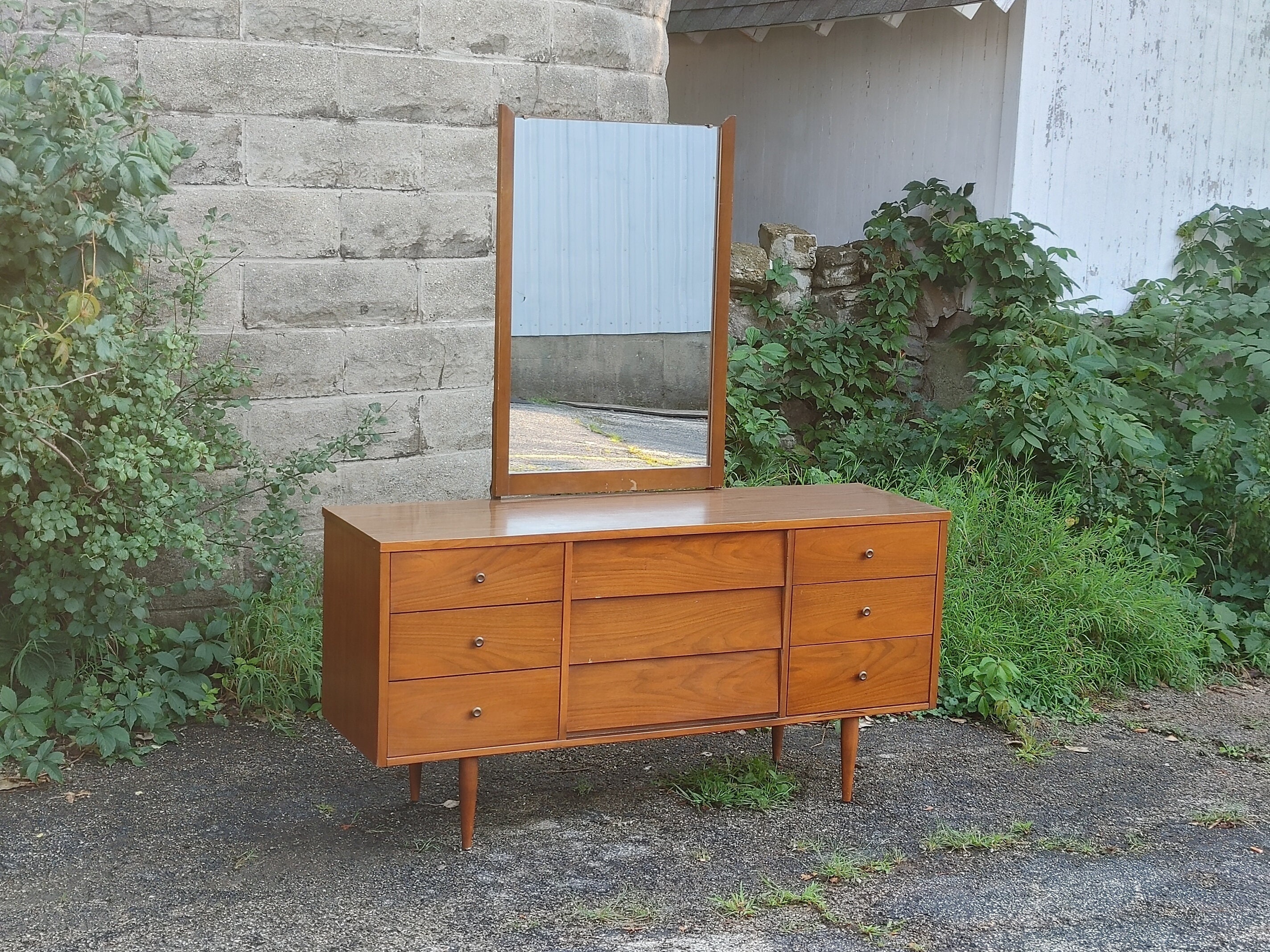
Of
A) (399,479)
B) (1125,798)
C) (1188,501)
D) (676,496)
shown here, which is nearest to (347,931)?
(676,496)

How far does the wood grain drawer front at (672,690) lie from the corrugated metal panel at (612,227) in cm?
115

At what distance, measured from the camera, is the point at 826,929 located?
145 inches

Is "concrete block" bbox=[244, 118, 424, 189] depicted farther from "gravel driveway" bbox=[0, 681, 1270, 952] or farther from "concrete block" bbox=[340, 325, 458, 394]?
"gravel driveway" bbox=[0, 681, 1270, 952]

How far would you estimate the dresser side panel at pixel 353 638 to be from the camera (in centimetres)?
378

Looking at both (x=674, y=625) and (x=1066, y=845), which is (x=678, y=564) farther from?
(x=1066, y=845)

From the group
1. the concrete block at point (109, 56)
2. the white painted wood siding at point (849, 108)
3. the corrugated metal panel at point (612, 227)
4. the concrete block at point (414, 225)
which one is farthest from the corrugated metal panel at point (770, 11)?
the concrete block at point (109, 56)

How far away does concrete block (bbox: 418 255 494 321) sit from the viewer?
5492mm

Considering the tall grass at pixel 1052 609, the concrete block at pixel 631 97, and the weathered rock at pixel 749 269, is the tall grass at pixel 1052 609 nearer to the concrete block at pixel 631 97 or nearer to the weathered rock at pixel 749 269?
the weathered rock at pixel 749 269

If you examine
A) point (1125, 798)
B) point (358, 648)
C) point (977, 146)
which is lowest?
point (1125, 798)

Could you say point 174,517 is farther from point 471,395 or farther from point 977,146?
point 977,146

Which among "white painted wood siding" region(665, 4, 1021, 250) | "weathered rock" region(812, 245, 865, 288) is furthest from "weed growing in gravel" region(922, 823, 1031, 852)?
"white painted wood siding" region(665, 4, 1021, 250)

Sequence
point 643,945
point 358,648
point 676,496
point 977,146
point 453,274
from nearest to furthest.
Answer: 1. point 643,945
2. point 358,648
3. point 676,496
4. point 453,274
5. point 977,146

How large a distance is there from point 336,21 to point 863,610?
3013 mm

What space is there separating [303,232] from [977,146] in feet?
13.7
